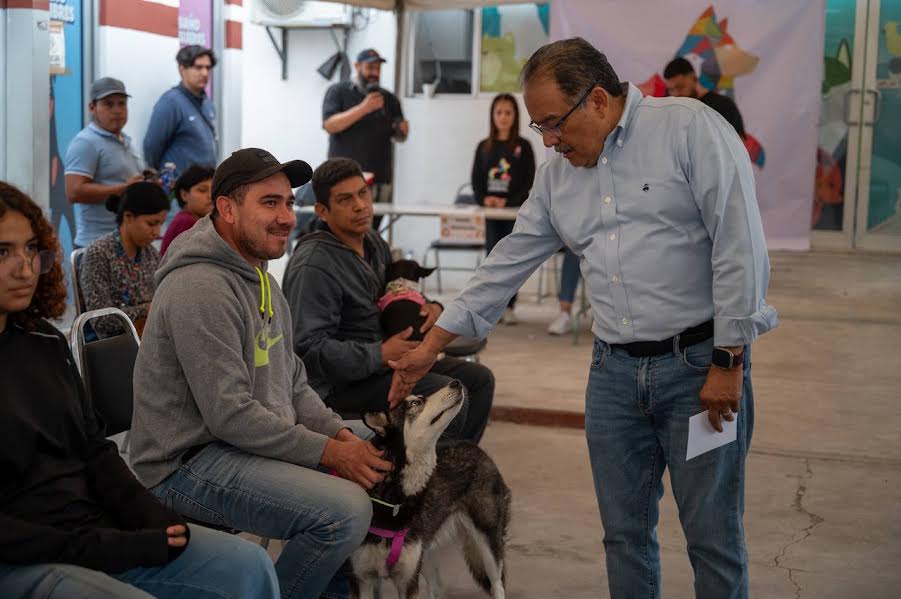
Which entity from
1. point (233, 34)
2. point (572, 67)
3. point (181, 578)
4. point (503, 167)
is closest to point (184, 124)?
point (233, 34)

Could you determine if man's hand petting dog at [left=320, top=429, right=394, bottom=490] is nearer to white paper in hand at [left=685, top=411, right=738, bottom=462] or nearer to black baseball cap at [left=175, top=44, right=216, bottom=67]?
white paper in hand at [left=685, top=411, right=738, bottom=462]

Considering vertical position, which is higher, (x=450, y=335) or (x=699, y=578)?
(x=450, y=335)

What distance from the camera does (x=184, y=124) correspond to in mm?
7605

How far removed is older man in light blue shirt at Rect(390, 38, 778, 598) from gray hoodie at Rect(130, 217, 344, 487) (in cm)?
82

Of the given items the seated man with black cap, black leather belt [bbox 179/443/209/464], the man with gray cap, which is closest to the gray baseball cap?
the man with gray cap

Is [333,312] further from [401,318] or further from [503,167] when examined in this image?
[503,167]

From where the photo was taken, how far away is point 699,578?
8.98ft

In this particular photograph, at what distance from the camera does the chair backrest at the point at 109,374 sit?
305 centimetres

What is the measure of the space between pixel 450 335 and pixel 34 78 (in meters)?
4.81

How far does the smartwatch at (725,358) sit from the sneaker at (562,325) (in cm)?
600

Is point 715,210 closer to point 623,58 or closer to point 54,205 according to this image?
point 54,205

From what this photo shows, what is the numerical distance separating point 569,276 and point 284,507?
6.04 metres

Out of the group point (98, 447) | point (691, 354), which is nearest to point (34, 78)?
point (98, 447)

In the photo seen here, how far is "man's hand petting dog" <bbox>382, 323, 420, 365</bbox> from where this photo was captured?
3.74 metres
